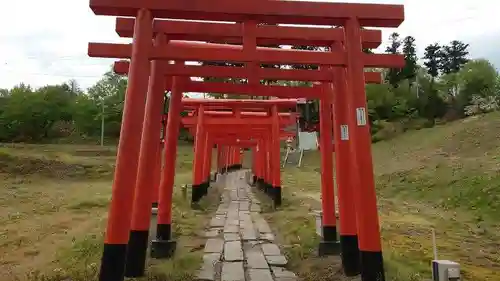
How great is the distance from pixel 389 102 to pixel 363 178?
34.3 m

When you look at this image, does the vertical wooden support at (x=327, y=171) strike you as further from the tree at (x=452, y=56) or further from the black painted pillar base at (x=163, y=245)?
the tree at (x=452, y=56)

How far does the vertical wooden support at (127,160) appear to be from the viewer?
13.7ft

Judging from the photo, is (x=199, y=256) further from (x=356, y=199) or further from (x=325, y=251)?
(x=356, y=199)

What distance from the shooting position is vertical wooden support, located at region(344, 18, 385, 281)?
4336 mm

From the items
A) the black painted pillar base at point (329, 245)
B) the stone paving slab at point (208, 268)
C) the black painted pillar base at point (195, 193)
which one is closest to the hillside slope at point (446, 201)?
the black painted pillar base at point (329, 245)

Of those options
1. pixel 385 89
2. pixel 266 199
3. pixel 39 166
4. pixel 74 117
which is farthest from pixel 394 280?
pixel 74 117

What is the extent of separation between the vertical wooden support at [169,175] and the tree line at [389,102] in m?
23.5

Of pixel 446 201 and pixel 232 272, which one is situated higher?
pixel 446 201

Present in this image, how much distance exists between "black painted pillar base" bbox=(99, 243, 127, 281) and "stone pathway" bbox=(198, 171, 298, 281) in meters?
1.39

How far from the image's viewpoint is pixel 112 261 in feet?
13.8

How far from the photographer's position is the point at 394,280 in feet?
16.6

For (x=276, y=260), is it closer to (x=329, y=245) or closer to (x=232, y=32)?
(x=329, y=245)

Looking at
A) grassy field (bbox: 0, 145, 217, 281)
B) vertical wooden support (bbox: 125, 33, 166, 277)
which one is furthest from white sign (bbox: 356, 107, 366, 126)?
grassy field (bbox: 0, 145, 217, 281)

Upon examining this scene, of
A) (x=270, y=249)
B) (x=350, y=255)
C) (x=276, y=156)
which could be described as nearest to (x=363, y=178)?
(x=350, y=255)
